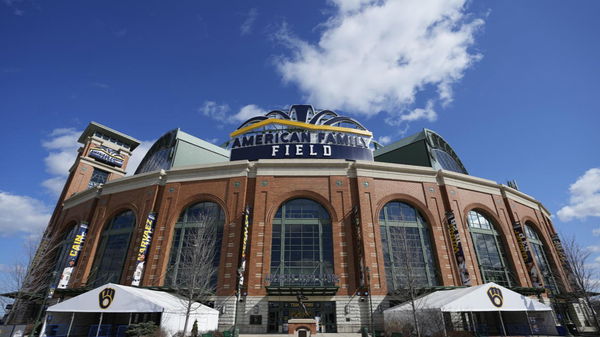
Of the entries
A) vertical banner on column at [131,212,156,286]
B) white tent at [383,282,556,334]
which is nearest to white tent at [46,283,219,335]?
vertical banner on column at [131,212,156,286]

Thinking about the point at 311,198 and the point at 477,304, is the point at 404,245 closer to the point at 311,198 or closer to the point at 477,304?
the point at 477,304

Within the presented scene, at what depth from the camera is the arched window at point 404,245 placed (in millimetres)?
27750

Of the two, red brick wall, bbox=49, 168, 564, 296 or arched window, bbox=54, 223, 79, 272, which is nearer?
red brick wall, bbox=49, 168, 564, 296

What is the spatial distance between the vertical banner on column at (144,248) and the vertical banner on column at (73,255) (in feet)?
30.5

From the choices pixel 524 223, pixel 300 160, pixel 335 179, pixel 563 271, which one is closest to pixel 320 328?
pixel 335 179

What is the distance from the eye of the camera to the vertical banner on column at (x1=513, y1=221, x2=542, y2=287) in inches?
1210

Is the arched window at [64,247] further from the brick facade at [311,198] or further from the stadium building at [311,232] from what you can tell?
the brick facade at [311,198]

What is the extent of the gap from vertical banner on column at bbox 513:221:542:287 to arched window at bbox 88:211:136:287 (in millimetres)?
41663

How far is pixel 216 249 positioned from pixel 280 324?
9.08 metres

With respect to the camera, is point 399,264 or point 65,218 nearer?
point 399,264

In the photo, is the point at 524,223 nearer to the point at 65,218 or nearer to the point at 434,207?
the point at 434,207

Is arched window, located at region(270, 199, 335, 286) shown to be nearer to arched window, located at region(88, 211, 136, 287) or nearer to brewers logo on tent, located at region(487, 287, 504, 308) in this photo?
brewers logo on tent, located at region(487, 287, 504, 308)

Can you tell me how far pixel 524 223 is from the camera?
36812mm

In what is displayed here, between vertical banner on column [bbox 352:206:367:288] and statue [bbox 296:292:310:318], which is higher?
vertical banner on column [bbox 352:206:367:288]
